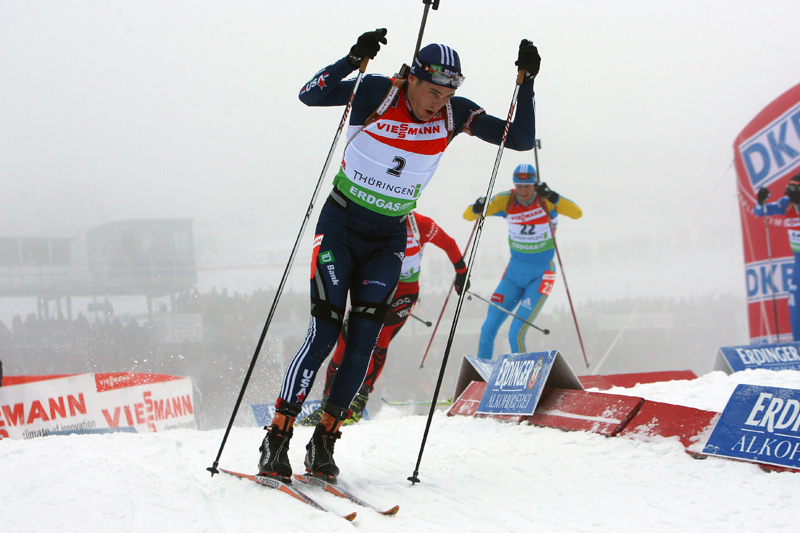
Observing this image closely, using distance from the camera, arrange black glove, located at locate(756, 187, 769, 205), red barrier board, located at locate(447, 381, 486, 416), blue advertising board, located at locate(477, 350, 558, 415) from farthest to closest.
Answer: black glove, located at locate(756, 187, 769, 205), red barrier board, located at locate(447, 381, 486, 416), blue advertising board, located at locate(477, 350, 558, 415)

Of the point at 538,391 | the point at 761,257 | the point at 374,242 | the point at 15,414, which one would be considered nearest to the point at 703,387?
the point at 538,391

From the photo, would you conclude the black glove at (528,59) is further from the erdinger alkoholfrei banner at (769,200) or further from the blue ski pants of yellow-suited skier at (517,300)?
the erdinger alkoholfrei banner at (769,200)

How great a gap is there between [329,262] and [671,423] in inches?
69.6

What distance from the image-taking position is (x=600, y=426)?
9.99 ft

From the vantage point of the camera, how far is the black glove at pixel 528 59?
253cm

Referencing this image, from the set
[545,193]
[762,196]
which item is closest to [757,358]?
[545,193]

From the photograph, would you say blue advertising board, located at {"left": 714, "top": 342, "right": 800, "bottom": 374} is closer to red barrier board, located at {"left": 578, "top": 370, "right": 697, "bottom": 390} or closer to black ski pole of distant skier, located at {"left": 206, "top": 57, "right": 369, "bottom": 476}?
red barrier board, located at {"left": 578, "top": 370, "right": 697, "bottom": 390}

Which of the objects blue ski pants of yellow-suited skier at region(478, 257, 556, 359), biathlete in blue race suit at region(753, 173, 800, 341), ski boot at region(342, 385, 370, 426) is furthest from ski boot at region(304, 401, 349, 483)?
biathlete in blue race suit at region(753, 173, 800, 341)

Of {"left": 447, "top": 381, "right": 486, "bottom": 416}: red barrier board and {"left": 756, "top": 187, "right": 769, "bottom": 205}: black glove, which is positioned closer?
{"left": 447, "top": 381, "right": 486, "bottom": 416}: red barrier board

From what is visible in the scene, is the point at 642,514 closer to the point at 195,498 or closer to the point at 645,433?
the point at 645,433

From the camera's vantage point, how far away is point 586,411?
326 centimetres

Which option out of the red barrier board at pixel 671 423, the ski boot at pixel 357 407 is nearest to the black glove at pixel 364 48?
the red barrier board at pixel 671 423

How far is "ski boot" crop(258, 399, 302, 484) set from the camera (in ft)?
7.02

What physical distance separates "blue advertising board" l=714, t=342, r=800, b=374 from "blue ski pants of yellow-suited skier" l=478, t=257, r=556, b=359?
5.98ft
